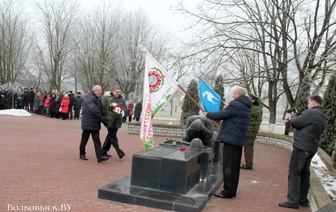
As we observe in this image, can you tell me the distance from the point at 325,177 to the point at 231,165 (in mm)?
2728

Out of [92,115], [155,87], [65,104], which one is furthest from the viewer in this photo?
[65,104]

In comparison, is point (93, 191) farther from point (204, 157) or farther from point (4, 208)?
point (204, 157)

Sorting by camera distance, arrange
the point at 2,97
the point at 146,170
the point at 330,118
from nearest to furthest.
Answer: the point at 146,170
the point at 330,118
the point at 2,97

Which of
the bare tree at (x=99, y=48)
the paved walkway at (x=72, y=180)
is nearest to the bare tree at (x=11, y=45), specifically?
the bare tree at (x=99, y=48)

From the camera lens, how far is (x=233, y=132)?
573 cm

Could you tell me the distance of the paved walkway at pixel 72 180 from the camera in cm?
500

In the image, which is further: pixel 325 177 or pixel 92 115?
pixel 92 115

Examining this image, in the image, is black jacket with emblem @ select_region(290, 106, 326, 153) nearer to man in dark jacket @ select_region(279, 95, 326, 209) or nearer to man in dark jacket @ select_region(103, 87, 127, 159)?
man in dark jacket @ select_region(279, 95, 326, 209)

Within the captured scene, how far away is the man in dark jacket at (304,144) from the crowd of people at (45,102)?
54.3 ft

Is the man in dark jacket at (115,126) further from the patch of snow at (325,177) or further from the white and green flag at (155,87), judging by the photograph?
the patch of snow at (325,177)

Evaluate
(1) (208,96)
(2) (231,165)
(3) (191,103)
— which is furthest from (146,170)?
(3) (191,103)

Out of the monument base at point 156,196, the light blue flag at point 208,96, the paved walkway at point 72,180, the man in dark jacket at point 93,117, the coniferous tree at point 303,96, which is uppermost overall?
the coniferous tree at point 303,96

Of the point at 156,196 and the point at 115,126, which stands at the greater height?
the point at 115,126

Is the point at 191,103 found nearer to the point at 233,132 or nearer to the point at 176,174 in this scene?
the point at 233,132
